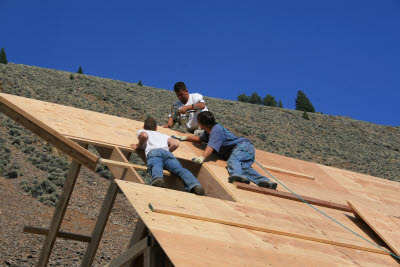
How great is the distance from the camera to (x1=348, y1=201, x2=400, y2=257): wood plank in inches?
198

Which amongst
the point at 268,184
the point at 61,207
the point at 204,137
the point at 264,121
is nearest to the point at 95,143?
the point at 61,207

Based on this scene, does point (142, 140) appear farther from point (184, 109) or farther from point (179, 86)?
point (179, 86)

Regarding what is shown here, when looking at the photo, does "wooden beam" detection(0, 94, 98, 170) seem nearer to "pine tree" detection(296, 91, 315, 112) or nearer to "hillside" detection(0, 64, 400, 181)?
"hillside" detection(0, 64, 400, 181)

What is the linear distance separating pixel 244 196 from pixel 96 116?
3.61 m

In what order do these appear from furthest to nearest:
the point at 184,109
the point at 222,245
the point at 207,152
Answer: the point at 184,109 < the point at 207,152 < the point at 222,245

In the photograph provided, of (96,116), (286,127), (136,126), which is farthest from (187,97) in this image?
(286,127)

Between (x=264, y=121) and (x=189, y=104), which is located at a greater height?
(x=264, y=121)

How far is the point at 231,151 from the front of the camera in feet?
23.6

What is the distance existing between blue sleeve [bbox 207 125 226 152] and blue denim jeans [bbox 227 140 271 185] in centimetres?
28

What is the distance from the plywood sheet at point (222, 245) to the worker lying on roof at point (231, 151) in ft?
5.37

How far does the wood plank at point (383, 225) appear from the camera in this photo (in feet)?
16.5

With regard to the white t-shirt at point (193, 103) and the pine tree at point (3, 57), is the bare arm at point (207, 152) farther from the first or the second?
the pine tree at point (3, 57)

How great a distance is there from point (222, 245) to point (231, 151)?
3697 millimetres

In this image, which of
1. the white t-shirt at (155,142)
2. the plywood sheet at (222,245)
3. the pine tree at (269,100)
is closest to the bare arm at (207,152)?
the white t-shirt at (155,142)
